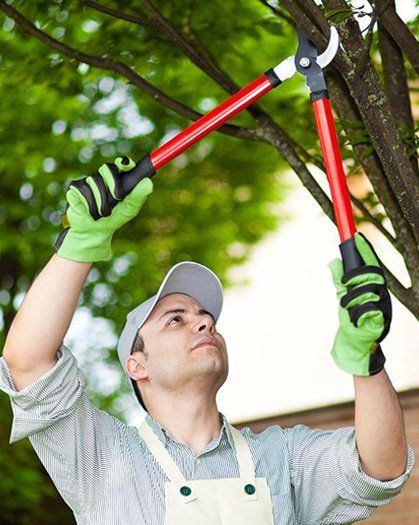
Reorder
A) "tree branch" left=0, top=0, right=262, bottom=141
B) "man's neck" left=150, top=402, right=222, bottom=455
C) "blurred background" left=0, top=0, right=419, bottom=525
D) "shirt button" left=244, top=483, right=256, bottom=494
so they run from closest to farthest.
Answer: "shirt button" left=244, top=483, right=256, bottom=494
"man's neck" left=150, top=402, right=222, bottom=455
"tree branch" left=0, top=0, right=262, bottom=141
"blurred background" left=0, top=0, right=419, bottom=525

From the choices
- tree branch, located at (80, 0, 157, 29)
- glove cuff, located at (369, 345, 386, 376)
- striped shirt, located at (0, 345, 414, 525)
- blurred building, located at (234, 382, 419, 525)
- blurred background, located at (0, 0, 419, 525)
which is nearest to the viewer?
glove cuff, located at (369, 345, 386, 376)

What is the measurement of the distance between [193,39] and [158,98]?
11.0 inches

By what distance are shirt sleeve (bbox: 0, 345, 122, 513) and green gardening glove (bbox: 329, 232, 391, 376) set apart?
578mm

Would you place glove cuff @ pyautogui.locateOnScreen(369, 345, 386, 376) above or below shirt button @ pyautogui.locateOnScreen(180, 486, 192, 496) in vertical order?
above

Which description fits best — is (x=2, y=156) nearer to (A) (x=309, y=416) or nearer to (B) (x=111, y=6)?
(A) (x=309, y=416)

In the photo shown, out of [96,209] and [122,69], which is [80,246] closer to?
[96,209]

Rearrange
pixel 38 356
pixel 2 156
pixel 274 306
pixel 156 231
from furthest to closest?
pixel 274 306 < pixel 156 231 < pixel 2 156 < pixel 38 356

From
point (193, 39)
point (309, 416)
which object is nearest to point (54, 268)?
point (193, 39)

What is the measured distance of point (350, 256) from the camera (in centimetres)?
214

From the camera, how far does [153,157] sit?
2301 mm

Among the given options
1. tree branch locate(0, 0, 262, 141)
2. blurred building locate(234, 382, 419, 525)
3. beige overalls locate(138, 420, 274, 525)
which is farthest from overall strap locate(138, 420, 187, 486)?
blurred building locate(234, 382, 419, 525)

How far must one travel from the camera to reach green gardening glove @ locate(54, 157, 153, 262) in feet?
7.39

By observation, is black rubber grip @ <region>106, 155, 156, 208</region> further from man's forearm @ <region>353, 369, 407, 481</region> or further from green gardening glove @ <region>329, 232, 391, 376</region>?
man's forearm @ <region>353, 369, 407, 481</region>

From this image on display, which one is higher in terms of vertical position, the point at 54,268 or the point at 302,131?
the point at 54,268
